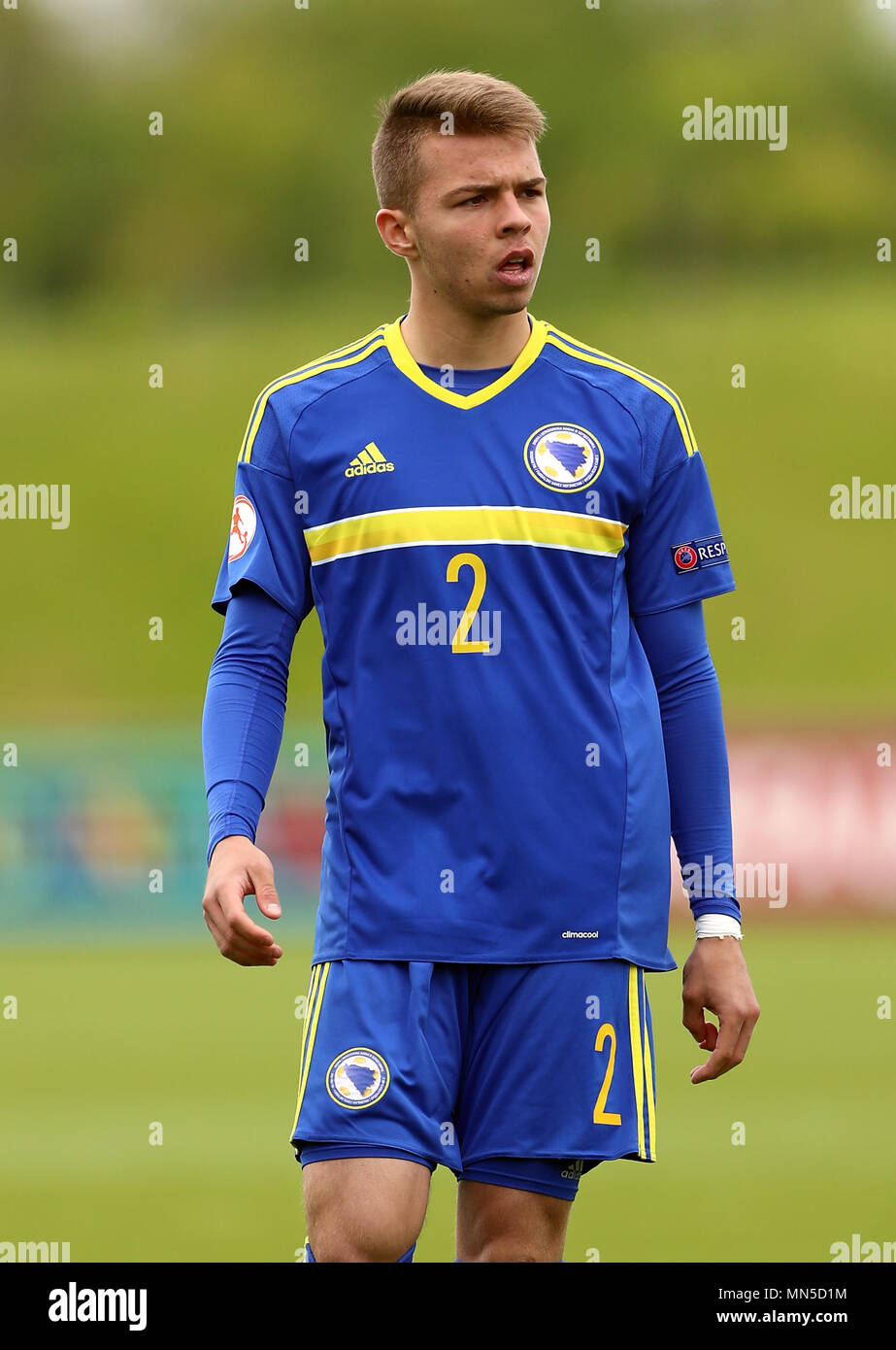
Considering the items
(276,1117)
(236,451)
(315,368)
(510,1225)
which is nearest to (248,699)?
(315,368)

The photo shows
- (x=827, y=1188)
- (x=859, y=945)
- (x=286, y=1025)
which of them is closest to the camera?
(x=827, y=1188)

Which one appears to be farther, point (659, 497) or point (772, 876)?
point (772, 876)

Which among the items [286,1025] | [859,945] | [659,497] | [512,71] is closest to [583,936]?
[659,497]

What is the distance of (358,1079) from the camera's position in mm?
2969

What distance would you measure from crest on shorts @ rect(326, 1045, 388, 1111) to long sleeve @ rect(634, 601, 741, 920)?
59 cm

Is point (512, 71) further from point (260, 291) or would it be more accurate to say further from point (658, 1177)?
point (658, 1177)

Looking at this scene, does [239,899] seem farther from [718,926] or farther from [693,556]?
[693,556]

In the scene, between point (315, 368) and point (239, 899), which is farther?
point (315, 368)

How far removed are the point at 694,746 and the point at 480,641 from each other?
429 mm

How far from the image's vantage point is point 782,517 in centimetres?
2520

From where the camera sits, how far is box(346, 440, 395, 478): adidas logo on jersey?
311cm

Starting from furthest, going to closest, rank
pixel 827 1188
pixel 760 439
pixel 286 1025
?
pixel 760 439
pixel 286 1025
pixel 827 1188

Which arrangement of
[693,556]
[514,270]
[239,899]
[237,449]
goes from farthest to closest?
[237,449]
[693,556]
[514,270]
[239,899]

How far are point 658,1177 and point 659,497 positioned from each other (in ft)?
13.9
